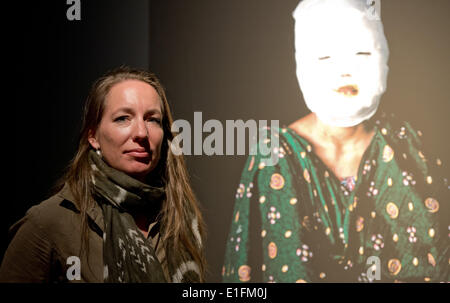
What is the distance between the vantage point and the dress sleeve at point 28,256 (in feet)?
4.38

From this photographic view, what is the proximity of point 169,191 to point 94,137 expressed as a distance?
336 millimetres

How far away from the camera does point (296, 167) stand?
2.02 metres

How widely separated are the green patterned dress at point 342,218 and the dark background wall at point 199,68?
0.36 feet

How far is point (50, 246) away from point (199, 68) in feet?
3.43

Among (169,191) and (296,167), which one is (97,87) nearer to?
(169,191)

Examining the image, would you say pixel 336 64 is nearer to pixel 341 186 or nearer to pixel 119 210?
pixel 341 186

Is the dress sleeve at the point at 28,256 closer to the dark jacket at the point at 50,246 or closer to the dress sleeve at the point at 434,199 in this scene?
the dark jacket at the point at 50,246

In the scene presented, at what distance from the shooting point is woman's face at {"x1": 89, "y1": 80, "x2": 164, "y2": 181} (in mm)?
1534

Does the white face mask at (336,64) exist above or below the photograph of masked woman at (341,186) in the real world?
above
